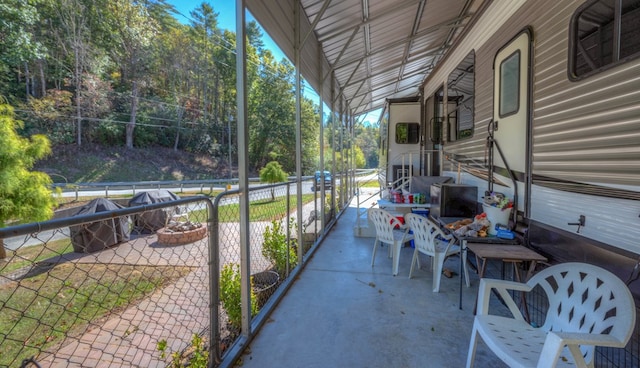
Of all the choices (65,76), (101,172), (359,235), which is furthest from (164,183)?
(359,235)

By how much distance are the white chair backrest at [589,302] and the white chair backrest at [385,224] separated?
6.04 ft

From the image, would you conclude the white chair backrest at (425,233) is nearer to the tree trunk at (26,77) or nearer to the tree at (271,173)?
the tree at (271,173)

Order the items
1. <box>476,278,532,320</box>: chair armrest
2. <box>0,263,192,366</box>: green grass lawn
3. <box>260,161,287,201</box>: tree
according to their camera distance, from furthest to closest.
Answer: <box>260,161,287,201</box>: tree, <box>0,263,192,366</box>: green grass lawn, <box>476,278,532,320</box>: chair armrest

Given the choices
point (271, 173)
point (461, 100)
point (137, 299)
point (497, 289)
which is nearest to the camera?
point (497, 289)

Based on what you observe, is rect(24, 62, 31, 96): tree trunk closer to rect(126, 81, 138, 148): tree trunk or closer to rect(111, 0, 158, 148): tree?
rect(111, 0, 158, 148): tree

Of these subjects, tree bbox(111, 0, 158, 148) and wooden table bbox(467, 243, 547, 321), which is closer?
wooden table bbox(467, 243, 547, 321)

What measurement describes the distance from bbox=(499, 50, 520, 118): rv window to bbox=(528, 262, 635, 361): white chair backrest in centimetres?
176

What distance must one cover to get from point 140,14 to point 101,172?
709cm

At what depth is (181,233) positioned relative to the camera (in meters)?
6.18

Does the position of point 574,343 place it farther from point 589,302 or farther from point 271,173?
point 271,173

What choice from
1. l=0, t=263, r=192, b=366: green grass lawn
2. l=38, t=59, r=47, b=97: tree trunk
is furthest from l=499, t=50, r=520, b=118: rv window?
l=38, t=59, r=47, b=97: tree trunk

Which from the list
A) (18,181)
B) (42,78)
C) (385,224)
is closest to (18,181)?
(18,181)

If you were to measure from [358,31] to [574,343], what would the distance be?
16.1 ft

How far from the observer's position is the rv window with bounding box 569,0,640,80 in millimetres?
1614
